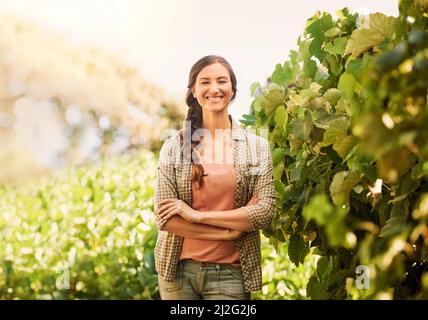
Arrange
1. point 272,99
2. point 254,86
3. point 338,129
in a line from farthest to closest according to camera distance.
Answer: point 254,86, point 272,99, point 338,129

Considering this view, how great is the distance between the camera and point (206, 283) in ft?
7.39

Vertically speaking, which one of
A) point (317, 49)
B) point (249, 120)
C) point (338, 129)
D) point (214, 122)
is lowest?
point (338, 129)

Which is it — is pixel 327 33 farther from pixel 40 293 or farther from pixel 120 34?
pixel 120 34

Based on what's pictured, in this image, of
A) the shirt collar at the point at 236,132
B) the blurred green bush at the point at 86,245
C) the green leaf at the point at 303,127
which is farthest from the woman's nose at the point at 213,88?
the blurred green bush at the point at 86,245

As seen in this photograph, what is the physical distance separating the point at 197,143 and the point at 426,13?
79 cm

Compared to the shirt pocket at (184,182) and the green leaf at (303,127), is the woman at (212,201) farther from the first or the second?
the green leaf at (303,127)

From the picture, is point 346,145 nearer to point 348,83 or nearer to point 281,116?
point 348,83

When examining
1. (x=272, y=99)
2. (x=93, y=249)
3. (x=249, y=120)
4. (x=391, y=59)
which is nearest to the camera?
(x=391, y=59)

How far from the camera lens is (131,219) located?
3836mm

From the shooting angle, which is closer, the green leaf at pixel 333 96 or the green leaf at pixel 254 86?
the green leaf at pixel 333 96

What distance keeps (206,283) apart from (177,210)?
22cm

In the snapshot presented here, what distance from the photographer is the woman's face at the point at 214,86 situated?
2.26 meters

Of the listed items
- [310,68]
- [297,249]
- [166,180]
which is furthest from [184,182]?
[310,68]
